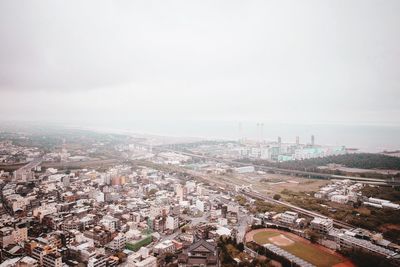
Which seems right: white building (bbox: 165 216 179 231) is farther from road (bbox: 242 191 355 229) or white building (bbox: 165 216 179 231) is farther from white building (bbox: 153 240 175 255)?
road (bbox: 242 191 355 229)

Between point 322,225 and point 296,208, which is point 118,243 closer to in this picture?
point 322,225

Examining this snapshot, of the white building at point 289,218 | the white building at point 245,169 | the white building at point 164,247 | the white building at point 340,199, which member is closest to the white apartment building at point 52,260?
the white building at point 164,247

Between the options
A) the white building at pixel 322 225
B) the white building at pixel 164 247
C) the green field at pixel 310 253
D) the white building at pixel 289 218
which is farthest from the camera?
the white building at pixel 289 218

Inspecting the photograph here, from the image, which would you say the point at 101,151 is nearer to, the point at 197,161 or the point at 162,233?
the point at 197,161

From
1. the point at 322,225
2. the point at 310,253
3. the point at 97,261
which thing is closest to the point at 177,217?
the point at 97,261

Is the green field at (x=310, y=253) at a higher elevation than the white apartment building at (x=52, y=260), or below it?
below

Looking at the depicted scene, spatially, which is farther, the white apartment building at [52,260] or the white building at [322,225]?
the white building at [322,225]

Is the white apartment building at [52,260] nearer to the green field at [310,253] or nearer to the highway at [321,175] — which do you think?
the green field at [310,253]

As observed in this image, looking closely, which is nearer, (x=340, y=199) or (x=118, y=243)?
(x=118, y=243)

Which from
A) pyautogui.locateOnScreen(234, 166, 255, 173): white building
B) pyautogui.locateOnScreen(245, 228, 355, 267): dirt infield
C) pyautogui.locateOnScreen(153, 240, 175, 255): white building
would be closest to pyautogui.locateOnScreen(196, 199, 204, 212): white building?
pyautogui.locateOnScreen(245, 228, 355, 267): dirt infield
